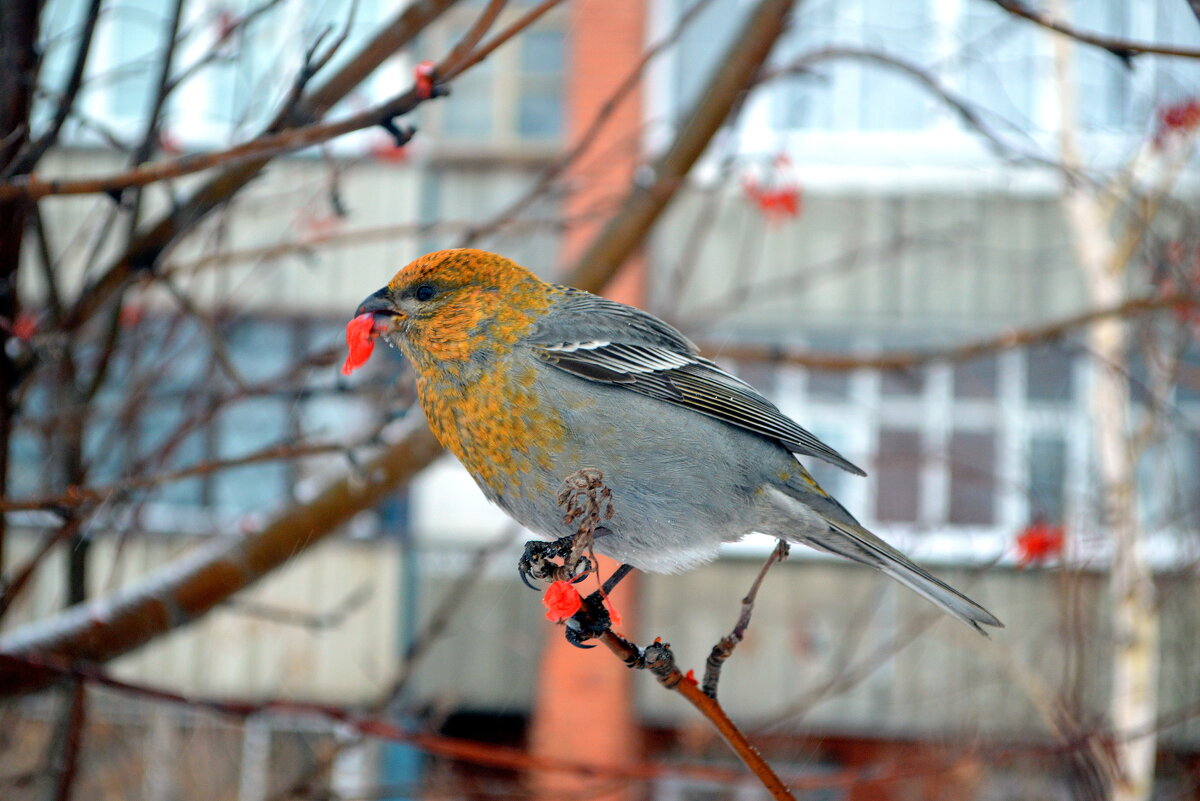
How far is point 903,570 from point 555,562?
439mm

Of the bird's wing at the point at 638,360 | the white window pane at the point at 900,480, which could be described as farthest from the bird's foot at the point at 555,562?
the white window pane at the point at 900,480

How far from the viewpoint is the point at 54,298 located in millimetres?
2352

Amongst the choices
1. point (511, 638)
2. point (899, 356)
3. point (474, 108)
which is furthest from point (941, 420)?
point (899, 356)

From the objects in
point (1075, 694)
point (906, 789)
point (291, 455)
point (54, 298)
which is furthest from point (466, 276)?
point (906, 789)

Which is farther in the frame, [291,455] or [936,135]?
[936,135]

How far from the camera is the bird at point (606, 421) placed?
1.34 metres

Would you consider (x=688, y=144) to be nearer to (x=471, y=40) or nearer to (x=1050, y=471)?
(x=471, y=40)

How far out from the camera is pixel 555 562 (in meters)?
1.26

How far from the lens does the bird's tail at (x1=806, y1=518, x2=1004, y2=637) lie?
3.73ft

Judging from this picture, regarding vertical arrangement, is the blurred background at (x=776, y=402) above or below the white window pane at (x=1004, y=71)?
below

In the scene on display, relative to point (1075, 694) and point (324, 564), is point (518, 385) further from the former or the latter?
point (324, 564)

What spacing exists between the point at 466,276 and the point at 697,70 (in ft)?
23.7

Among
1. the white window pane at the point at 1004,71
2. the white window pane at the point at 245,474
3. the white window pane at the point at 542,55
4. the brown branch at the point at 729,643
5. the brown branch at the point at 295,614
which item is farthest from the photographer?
the white window pane at the point at 542,55

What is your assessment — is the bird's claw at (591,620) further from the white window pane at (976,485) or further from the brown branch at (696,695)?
the white window pane at (976,485)
